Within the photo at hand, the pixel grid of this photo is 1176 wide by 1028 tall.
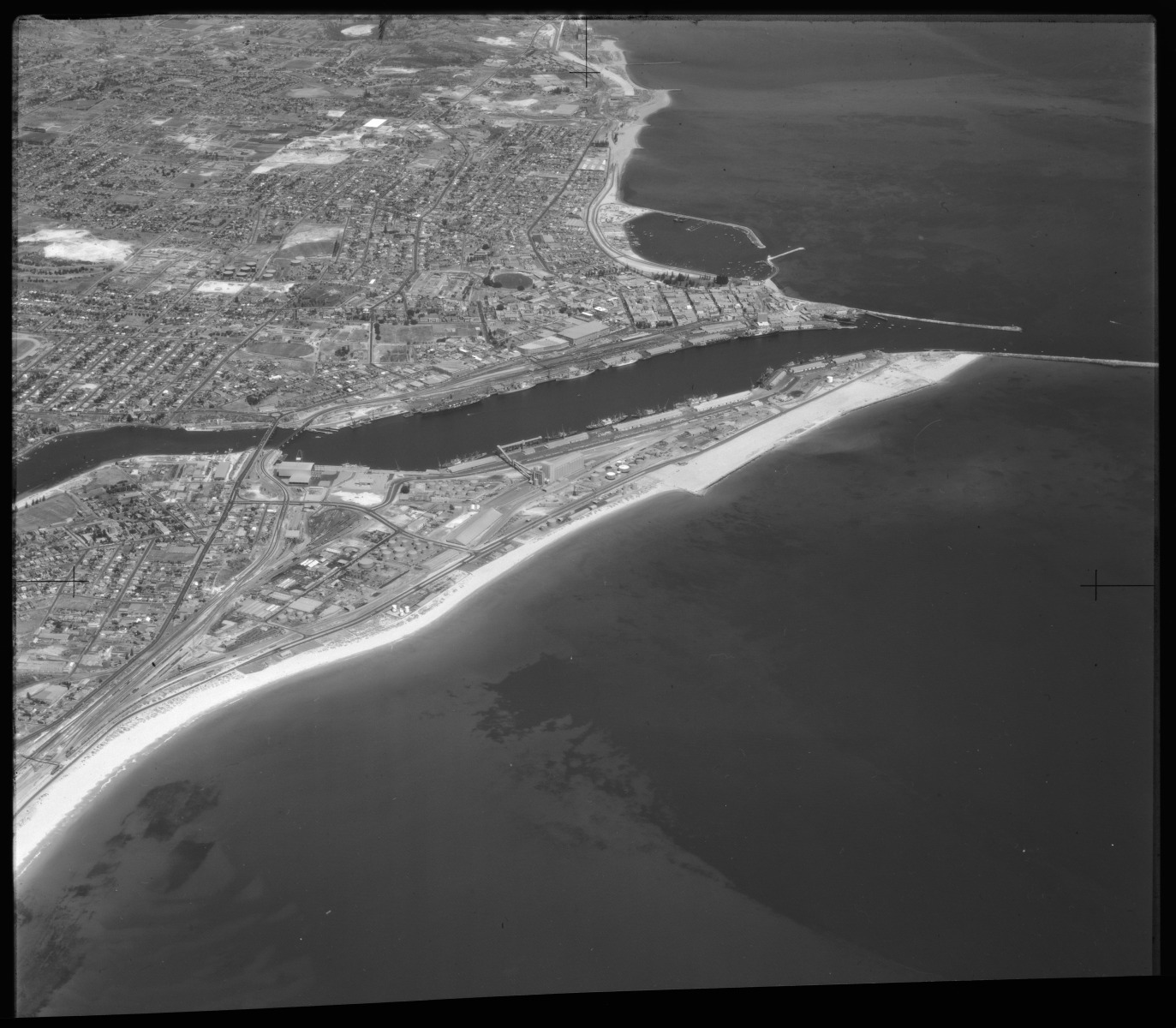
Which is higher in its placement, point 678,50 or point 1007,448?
point 678,50

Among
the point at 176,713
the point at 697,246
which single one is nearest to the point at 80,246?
the point at 697,246

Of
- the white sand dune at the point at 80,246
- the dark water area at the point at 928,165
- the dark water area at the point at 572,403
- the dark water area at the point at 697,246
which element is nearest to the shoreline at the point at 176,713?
the dark water area at the point at 572,403

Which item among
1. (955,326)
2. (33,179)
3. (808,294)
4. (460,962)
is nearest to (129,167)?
(33,179)

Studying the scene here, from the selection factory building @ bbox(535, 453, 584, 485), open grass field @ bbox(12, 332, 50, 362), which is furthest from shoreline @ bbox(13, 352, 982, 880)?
open grass field @ bbox(12, 332, 50, 362)

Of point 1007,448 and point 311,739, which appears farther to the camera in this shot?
point 1007,448

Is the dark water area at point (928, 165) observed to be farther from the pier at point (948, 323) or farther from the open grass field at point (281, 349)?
the open grass field at point (281, 349)

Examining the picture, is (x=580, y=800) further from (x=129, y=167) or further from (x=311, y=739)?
(x=129, y=167)
